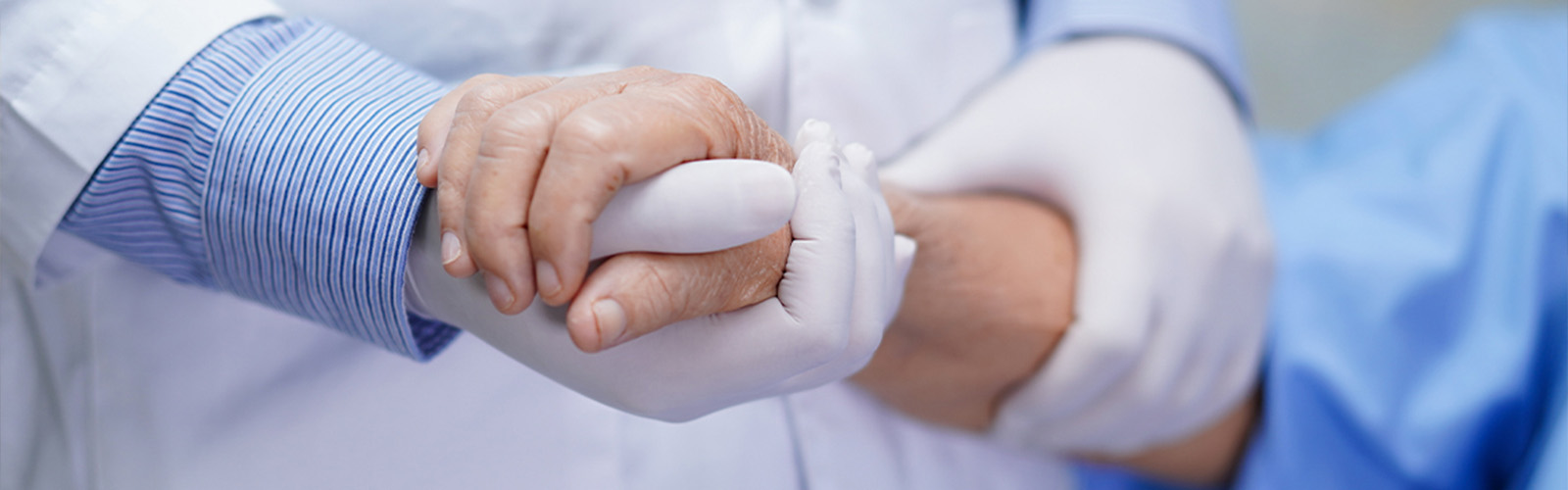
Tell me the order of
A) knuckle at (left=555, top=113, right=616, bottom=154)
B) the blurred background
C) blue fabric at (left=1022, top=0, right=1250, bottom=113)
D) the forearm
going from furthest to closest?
the blurred background → blue fabric at (left=1022, top=0, right=1250, bottom=113) → the forearm → knuckle at (left=555, top=113, right=616, bottom=154)

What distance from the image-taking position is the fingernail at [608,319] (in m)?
0.24

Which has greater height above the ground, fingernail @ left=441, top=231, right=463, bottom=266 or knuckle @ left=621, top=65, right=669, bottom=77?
knuckle @ left=621, top=65, right=669, bottom=77

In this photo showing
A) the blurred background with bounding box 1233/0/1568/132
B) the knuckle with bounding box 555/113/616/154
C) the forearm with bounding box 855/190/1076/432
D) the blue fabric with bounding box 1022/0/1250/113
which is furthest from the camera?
the blurred background with bounding box 1233/0/1568/132

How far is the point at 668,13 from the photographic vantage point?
53 cm

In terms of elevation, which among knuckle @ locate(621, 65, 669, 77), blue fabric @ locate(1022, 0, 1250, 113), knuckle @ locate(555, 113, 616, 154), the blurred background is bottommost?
the blurred background

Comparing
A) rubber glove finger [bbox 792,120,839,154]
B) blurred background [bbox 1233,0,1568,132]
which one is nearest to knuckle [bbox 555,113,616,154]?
rubber glove finger [bbox 792,120,839,154]

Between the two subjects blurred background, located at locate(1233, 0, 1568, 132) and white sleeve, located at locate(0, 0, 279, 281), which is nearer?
white sleeve, located at locate(0, 0, 279, 281)

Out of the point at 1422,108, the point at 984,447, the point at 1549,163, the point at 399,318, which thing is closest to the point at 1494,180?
the point at 1549,163

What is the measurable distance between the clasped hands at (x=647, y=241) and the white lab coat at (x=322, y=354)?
0.13 m

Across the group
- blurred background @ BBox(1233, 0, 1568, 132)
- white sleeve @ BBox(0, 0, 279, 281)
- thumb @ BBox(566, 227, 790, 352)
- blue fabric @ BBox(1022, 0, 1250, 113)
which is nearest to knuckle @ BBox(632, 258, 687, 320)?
thumb @ BBox(566, 227, 790, 352)

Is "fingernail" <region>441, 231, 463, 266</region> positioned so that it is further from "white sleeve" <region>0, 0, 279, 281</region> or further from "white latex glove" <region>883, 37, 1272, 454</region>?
"white latex glove" <region>883, 37, 1272, 454</region>

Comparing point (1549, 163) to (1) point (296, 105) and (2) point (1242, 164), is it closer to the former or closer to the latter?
(2) point (1242, 164)

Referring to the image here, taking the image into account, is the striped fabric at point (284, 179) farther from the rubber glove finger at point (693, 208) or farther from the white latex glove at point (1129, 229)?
the white latex glove at point (1129, 229)

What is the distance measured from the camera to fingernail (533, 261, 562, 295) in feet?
0.80
